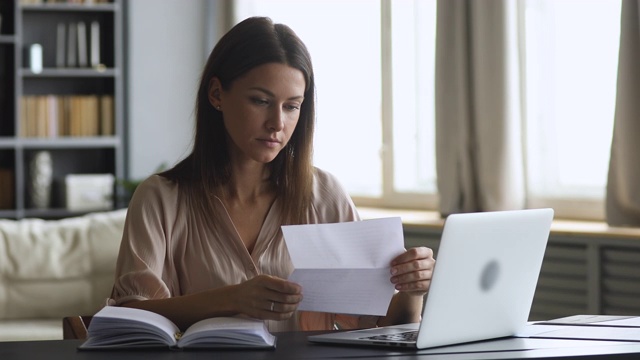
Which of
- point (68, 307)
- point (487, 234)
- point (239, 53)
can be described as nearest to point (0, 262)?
point (68, 307)

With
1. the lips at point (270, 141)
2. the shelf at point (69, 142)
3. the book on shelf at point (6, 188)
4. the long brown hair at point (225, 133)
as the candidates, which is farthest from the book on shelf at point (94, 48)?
the lips at point (270, 141)

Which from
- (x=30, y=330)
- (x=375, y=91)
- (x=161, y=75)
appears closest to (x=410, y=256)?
(x=30, y=330)

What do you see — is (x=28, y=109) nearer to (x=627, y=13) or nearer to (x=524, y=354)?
(x=627, y=13)

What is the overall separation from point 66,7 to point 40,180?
1010mm

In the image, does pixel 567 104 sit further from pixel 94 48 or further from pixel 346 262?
pixel 94 48

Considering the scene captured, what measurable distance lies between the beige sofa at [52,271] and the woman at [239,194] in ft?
5.23

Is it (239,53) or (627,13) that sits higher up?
(627,13)

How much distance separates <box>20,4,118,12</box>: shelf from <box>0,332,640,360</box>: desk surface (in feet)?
13.7

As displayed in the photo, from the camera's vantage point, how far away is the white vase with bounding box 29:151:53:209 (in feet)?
19.3

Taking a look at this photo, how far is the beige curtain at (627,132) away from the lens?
3.79m

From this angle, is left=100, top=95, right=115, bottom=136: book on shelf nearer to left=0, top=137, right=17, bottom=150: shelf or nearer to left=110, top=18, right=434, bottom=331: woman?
left=0, top=137, right=17, bottom=150: shelf

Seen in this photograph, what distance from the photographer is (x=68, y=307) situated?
3846 mm

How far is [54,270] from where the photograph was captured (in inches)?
151

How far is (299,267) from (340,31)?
3.72 metres
